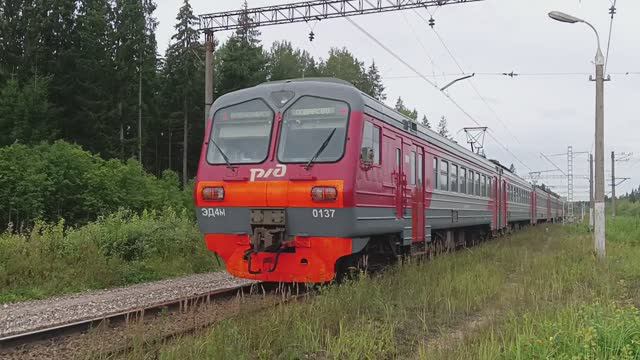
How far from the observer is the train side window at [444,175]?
14.3m

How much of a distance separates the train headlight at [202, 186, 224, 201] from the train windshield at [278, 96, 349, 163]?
1112 mm

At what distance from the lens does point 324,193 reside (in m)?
8.45

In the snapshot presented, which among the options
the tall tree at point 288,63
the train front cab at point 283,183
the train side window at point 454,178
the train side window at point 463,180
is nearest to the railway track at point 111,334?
the train front cab at point 283,183

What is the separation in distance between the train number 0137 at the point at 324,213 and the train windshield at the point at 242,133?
1258mm

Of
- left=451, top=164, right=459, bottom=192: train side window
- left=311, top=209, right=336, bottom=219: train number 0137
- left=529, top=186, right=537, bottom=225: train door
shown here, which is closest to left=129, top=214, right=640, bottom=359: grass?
left=311, top=209, right=336, bottom=219: train number 0137

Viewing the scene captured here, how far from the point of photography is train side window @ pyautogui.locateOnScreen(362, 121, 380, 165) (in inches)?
355

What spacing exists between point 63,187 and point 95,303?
17015 millimetres

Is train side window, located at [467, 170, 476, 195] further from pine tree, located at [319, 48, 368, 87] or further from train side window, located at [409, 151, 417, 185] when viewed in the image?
pine tree, located at [319, 48, 368, 87]

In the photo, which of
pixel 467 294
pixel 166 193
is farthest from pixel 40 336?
pixel 166 193

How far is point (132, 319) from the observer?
22.8ft

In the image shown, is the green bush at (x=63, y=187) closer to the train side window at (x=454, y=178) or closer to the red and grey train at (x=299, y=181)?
the red and grey train at (x=299, y=181)

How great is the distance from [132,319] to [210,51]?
11.7m

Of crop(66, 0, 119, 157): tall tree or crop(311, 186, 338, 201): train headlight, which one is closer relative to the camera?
crop(311, 186, 338, 201): train headlight

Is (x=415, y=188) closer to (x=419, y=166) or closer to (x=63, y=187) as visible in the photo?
(x=419, y=166)
